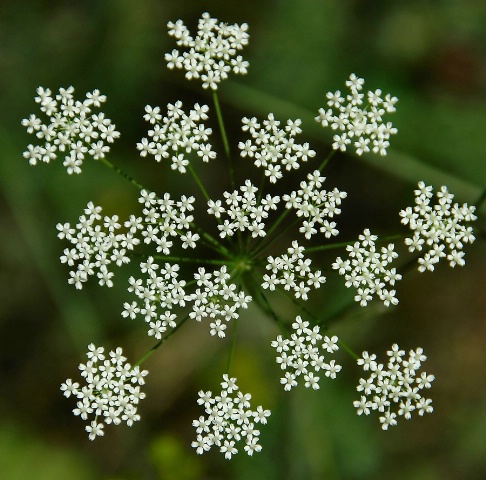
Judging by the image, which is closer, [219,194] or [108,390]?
[108,390]

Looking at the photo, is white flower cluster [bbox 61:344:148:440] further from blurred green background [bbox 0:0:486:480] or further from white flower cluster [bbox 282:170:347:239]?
blurred green background [bbox 0:0:486:480]

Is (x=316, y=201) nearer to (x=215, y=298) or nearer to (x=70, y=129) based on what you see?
(x=215, y=298)

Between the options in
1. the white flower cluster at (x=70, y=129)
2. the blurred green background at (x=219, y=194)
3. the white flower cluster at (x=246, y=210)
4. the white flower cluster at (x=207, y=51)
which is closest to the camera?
the white flower cluster at (x=246, y=210)

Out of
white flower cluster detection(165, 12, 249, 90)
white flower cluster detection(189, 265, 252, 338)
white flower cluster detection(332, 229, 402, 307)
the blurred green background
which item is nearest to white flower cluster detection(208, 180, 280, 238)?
white flower cluster detection(189, 265, 252, 338)

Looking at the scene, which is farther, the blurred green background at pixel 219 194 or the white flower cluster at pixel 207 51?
the blurred green background at pixel 219 194

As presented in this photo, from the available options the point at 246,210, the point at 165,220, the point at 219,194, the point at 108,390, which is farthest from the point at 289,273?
the point at 219,194

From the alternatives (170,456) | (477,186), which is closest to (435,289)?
(477,186)

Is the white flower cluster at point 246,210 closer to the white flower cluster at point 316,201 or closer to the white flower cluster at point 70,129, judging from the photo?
the white flower cluster at point 316,201

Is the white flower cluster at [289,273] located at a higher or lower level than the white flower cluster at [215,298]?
higher

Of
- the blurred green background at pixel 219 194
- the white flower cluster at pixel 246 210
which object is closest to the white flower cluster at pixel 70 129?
the white flower cluster at pixel 246 210
